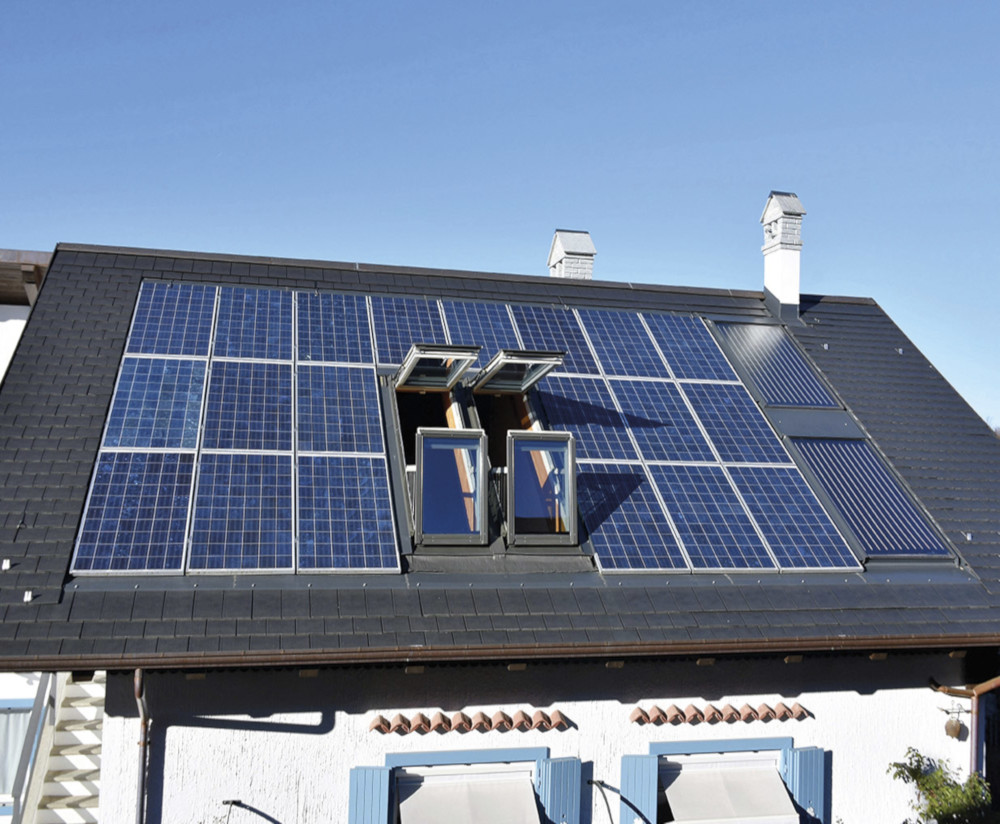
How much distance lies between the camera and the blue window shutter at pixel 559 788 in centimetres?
1040

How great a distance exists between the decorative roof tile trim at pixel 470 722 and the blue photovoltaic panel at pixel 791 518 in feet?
11.2

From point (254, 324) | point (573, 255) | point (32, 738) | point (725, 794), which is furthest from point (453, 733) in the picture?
point (573, 255)

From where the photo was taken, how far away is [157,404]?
39.4ft

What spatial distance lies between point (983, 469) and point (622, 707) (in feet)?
23.6

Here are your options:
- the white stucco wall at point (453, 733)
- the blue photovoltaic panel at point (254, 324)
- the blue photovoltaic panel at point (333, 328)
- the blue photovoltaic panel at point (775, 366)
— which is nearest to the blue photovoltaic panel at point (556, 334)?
the blue photovoltaic panel at point (333, 328)

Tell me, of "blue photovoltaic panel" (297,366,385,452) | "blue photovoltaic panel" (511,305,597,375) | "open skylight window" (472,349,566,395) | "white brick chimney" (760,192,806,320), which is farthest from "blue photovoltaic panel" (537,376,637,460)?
"white brick chimney" (760,192,806,320)

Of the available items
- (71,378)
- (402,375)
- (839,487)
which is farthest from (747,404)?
(71,378)

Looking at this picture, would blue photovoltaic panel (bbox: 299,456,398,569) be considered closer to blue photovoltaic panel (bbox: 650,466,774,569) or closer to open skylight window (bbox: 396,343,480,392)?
open skylight window (bbox: 396,343,480,392)

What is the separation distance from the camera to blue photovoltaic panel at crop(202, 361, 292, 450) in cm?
1178

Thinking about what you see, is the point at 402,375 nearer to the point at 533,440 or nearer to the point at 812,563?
the point at 533,440

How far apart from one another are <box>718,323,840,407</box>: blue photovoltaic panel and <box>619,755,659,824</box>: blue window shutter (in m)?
5.96

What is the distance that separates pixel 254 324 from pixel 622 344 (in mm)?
5339

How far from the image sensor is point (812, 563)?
39.7 feet

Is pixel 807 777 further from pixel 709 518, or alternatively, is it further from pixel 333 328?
pixel 333 328
